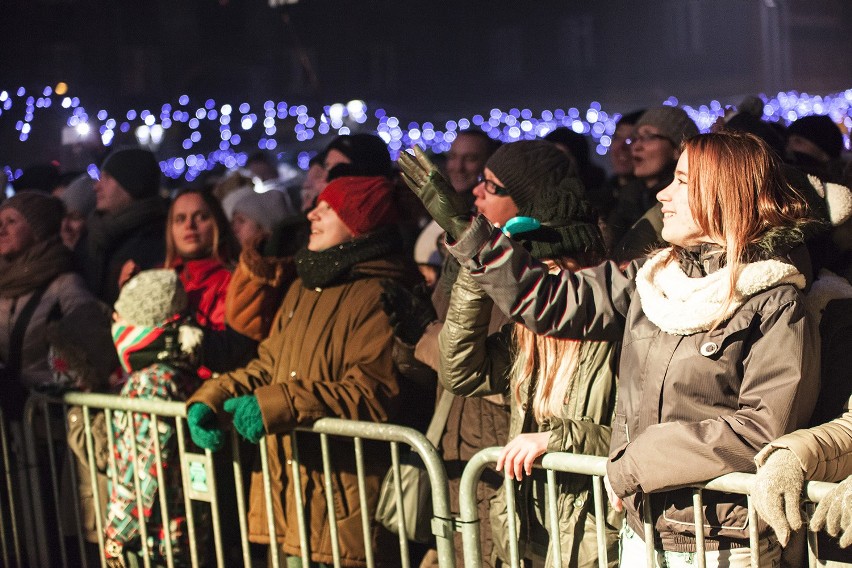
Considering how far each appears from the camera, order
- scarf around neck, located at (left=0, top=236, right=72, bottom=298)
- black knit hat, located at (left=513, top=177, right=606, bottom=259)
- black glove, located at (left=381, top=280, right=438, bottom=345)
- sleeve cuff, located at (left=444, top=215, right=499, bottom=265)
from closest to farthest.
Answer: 1. sleeve cuff, located at (left=444, top=215, right=499, bottom=265)
2. black knit hat, located at (left=513, top=177, right=606, bottom=259)
3. black glove, located at (left=381, top=280, right=438, bottom=345)
4. scarf around neck, located at (left=0, top=236, right=72, bottom=298)

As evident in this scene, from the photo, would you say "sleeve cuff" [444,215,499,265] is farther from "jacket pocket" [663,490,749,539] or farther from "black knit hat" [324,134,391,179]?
"black knit hat" [324,134,391,179]

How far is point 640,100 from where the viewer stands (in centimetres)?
3716

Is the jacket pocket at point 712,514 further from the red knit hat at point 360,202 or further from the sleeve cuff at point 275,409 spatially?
the red knit hat at point 360,202

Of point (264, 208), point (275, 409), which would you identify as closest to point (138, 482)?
point (275, 409)

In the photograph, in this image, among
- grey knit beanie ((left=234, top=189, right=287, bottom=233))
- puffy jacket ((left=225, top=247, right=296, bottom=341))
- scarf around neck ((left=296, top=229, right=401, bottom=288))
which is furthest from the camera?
grey knit beanie ((left=234, top=189, right=287, bottom=233))

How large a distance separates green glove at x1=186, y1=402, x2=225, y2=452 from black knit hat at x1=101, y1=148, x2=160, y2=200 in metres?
2.85

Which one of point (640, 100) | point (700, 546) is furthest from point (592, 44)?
point (700, 546)

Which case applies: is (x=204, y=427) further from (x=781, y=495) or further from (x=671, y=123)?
(x=671, y=123)

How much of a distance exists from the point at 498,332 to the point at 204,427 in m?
1.33

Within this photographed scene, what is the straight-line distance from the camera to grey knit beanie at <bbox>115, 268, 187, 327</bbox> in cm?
492

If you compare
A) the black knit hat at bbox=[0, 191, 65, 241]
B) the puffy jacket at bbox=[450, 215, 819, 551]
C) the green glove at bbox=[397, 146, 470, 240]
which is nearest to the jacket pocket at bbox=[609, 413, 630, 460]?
the puffy jacket at bbox=[450, 215, 819, 551]

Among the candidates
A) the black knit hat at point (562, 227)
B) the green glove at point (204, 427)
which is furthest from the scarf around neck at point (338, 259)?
the black knit hat at point (562, 227)

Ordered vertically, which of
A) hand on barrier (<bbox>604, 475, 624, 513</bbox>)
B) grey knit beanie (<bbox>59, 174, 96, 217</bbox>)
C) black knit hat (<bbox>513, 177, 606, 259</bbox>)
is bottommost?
hand on barrier (<bbox>604, 475, 624, 513</bbox>)

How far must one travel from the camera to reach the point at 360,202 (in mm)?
4879
